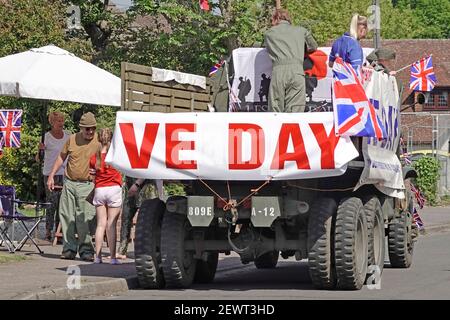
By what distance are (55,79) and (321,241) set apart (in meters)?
6.71

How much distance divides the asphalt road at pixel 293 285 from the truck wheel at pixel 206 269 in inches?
5.4

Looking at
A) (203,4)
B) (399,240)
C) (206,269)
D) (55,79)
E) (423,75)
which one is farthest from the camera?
(423,75)

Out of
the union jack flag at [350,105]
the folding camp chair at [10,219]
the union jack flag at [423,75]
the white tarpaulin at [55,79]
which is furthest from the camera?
the union jack flag at [423,75]

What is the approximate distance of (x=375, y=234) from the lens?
15.5 m

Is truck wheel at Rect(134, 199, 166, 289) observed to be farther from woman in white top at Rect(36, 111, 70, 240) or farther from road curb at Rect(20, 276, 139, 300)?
woman in white top at Rect(36, 111, 70, 240)

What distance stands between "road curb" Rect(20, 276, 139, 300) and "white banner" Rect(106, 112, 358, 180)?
1202 mm

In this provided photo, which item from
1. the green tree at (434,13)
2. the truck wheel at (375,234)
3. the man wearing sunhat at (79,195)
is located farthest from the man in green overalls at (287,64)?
the green tree at (434,13)

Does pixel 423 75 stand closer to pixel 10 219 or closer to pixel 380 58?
pixel 10 219

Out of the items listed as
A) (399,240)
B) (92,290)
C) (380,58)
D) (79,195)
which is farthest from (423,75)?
(92,290)

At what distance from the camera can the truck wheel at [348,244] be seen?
1401cm

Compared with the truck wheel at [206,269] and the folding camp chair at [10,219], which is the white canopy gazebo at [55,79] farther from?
the truck wheel at [206,269]

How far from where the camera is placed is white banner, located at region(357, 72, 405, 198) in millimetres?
14570

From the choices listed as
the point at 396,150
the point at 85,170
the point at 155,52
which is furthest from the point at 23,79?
the point at 155,52
